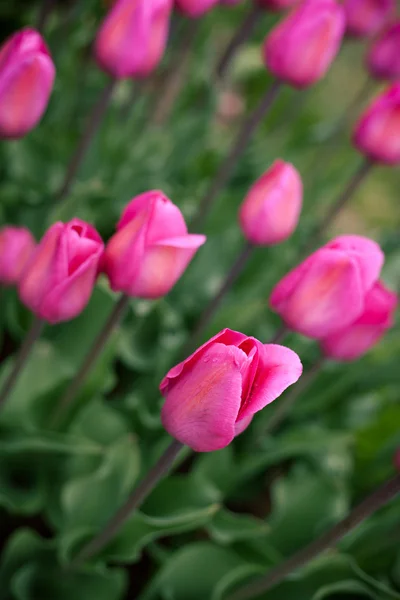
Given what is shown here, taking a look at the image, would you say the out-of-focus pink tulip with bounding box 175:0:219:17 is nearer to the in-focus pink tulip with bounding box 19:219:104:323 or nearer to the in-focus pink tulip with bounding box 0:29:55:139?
the in-focus pink tulip with bounding box 0:29:55:139

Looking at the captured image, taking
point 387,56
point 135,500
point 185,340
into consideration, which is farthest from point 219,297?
point 387,56

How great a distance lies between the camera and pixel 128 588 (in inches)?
28.8

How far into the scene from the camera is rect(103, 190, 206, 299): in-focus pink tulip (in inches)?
16.3

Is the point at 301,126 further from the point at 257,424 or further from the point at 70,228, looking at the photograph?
the point at 70,228

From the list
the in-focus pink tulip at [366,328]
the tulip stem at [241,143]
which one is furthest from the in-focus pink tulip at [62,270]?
the tulip stem at [241,143]

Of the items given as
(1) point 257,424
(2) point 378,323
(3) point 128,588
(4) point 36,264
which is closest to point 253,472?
(1) point 257,424

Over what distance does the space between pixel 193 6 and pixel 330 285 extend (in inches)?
12.7

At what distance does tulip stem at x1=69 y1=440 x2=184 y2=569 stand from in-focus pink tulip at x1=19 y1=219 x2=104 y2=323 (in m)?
0.11

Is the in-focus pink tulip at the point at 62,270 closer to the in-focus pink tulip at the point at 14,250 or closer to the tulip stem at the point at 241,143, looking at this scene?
the in-focus pink tulip at the point at 14,250

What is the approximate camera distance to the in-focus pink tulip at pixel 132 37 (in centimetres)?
57

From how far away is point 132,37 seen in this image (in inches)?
23.2

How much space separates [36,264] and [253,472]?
1.30 ft

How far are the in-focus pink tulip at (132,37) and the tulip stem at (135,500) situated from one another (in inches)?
13.4

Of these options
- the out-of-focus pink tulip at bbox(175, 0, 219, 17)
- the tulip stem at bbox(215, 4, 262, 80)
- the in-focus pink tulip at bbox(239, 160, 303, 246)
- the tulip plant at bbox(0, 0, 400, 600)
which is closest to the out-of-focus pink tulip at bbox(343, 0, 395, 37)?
the tulip plant at bbox(0, 0, 400, 600)
